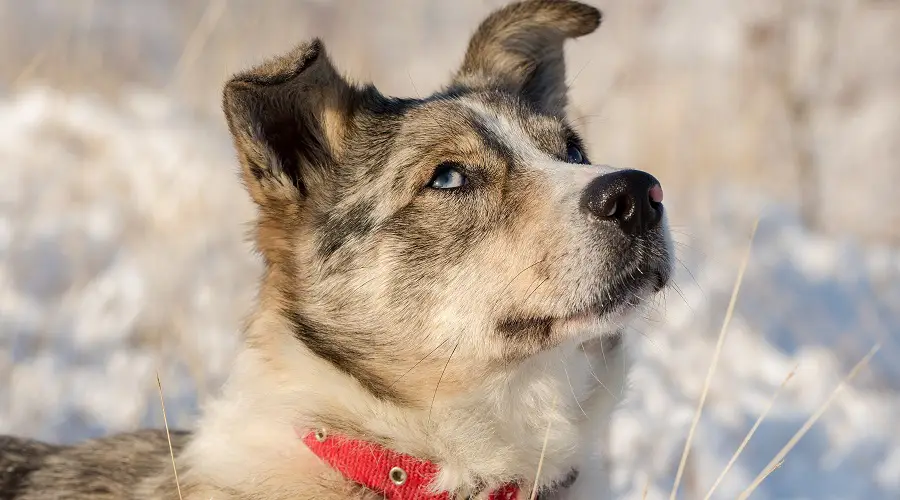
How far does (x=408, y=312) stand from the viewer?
3066 mm

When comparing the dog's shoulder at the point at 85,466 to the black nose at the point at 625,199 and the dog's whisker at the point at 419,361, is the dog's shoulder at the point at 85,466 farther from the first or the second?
the black nose at the point at 625,199

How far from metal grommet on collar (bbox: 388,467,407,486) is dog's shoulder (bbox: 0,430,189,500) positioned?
0.98m

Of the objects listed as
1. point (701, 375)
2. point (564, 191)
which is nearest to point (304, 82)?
point (564, 191)

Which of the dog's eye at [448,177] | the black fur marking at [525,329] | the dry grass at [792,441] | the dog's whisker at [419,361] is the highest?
the dog's eye at [448,177]

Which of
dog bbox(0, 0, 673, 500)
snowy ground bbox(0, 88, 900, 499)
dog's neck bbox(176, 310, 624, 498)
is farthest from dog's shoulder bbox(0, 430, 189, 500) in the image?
snowy ground bbox(0, 88, 900, 499)

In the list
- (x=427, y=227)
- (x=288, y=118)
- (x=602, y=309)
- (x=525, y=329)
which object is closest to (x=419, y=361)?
(x=525, y=329)

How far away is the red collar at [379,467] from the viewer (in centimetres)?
278

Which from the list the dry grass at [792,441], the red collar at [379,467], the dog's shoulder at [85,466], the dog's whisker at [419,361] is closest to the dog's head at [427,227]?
the dog's whisker at [419,361]

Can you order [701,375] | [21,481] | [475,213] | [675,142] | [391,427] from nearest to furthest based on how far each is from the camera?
[391,427]
[475,213]
[21,481]
[701,375]
[675,142]

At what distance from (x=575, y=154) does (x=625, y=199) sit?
3.49 feet

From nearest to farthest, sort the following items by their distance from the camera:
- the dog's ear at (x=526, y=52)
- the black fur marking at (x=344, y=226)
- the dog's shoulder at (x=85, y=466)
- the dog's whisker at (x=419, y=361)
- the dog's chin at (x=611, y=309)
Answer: the dog's chin at (x=611, y=309) < the dog's whisker at (x=419, y=361) < the black fur marking at (x=344, y=226) < the dog's shoulder at (x=85, y=466) < the dog's ear at (x=526, y=52)

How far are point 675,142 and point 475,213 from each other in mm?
6518

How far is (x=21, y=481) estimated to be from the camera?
3504mm

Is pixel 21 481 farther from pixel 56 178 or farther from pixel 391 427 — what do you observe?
pixel 56 178
